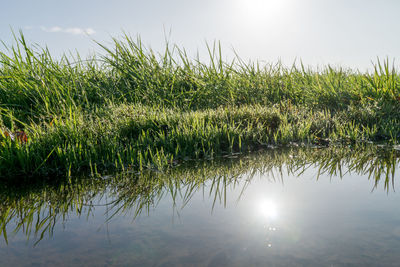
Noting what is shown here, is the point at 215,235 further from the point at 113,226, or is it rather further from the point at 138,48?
the point at 138,48

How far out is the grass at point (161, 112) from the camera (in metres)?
3.21

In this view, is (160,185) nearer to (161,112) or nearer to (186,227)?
(186,227)

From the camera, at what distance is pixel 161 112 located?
430 cm

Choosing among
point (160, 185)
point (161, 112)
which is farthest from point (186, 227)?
point (161, 112)

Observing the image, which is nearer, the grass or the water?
the water

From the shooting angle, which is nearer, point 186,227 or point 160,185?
point 186,227

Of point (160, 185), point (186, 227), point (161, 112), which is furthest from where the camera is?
point (161, 112)

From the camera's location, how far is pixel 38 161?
3.06 m

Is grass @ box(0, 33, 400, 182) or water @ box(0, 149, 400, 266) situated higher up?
grass @ box(0, 33, 400, 182)

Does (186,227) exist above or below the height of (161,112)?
below

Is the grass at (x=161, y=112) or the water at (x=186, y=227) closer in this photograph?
the water at (x=186, y=227)

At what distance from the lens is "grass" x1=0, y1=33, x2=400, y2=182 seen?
321cm

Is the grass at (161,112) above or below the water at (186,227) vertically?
above

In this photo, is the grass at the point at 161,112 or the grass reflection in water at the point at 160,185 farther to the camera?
the grass at the point at 161,112
